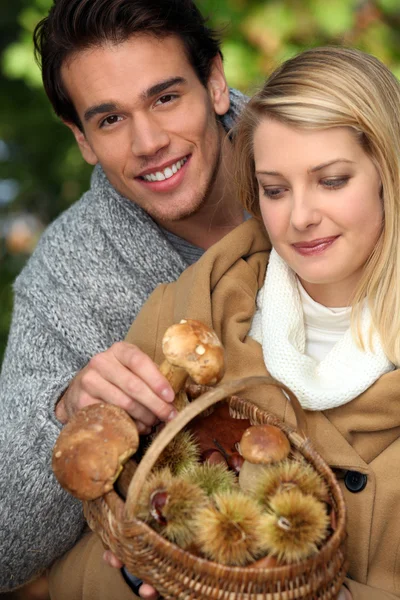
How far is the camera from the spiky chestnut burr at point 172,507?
1.46 m

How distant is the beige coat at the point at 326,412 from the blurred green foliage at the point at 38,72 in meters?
0.56

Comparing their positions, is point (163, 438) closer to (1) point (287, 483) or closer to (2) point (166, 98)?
(1) point (287, 483)

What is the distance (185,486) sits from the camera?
150 cm

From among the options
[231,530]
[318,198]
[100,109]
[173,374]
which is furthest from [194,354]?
[100,109]

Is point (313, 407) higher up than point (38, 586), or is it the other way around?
point (313, 407)

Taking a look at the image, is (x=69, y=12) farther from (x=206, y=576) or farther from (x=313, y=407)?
(x=206, y=576)

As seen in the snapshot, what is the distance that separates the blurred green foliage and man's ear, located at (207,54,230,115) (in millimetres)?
131

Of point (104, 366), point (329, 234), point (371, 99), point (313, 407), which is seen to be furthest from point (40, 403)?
point (371, 99)

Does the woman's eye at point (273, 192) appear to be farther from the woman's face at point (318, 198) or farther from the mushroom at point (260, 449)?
the mushroom at point (260, 449)

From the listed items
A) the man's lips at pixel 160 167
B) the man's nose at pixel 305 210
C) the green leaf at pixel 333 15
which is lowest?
the man's lips at pixel 160 167

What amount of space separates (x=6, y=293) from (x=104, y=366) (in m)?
2.43

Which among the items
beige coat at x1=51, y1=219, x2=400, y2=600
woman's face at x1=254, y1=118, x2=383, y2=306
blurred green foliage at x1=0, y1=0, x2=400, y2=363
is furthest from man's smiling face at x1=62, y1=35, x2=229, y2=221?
woman's face at x1=254, y1=118, x2=383, y2=306

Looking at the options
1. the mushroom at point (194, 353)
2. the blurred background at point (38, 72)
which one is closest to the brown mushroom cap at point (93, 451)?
the mushroom at point (194, 353)

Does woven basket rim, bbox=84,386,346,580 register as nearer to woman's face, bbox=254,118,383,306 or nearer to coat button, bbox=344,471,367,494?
coat button, bbox=344,471,367,494
